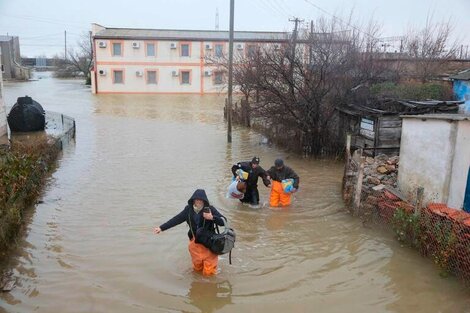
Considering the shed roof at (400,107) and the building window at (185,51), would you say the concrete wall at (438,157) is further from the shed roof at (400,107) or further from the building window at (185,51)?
the building window at (185,51)

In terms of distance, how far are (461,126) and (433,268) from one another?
2903 mm

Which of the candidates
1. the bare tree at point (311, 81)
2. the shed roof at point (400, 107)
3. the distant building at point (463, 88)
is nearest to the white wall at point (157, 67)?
the bare tree at point (311, 81)

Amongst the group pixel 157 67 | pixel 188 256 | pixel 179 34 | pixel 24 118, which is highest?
pixel 179 34

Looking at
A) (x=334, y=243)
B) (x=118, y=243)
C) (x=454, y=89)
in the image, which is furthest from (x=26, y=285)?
(x=454, y=89)

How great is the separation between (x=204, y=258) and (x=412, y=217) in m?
3.97

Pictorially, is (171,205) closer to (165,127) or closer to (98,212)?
(98,212)

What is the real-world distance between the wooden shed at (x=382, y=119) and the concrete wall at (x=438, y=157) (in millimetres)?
3960

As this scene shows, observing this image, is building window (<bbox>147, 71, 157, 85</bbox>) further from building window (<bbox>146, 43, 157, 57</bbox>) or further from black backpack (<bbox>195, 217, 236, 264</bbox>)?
black backpack (<bbox>195, 217, 236, 264</bbox>)

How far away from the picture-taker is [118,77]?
142ft

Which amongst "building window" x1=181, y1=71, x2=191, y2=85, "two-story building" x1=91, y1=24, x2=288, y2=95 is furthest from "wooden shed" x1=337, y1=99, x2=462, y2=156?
"building window" x1=181, y1=71, x2=191, y2=85

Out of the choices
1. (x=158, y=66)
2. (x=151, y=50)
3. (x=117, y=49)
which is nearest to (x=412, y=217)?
(x=158, y=66)

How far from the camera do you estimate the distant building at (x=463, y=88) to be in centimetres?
1641

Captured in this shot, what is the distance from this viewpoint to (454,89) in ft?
58.7

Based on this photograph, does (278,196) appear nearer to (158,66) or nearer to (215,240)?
(215,240)
